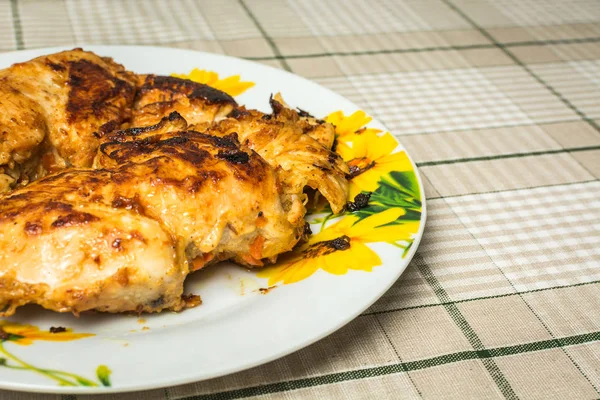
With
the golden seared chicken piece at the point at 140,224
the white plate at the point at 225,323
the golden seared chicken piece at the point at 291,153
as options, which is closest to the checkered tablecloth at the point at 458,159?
the white plate at the point at 225,323

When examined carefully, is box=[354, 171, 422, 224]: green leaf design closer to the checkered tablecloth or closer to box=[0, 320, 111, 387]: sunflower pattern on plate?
the checkered tablecloth

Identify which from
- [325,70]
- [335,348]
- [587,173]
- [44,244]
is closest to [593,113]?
[587,173]

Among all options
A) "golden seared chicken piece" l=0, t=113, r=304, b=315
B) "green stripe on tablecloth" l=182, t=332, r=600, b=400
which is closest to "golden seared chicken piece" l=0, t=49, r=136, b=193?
"golden seared chicken piece" l=0, t=113, r=304, b=315

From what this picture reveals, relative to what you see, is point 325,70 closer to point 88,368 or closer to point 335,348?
point 335,348

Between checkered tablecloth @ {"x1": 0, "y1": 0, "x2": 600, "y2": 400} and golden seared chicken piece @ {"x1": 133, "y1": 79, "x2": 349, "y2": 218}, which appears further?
golden seared chicken piece @ {"x1": 133, "y1": 79, "x2": 349, "y2": 218}

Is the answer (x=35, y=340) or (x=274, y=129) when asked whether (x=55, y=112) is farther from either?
(x=35, y=340)
